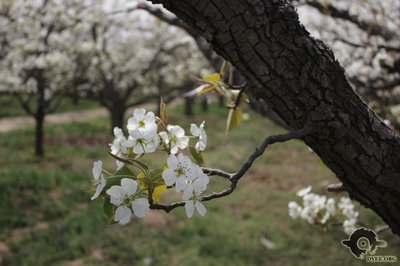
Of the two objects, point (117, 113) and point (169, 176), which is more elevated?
point (169, 176)

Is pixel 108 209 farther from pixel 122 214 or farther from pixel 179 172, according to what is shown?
Answer: pixel 179 172

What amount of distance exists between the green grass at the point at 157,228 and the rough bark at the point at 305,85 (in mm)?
2942

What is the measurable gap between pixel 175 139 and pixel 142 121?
A: 77mm

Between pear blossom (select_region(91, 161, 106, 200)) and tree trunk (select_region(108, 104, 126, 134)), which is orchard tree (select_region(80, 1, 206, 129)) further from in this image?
pear blossom (select_region(91, 161, 106, 200))

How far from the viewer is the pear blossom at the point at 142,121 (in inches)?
33.2

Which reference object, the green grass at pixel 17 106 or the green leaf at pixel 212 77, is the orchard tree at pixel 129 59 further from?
the green leaf at pixel 212 77

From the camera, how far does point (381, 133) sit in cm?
91

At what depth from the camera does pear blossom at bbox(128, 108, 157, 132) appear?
843mm

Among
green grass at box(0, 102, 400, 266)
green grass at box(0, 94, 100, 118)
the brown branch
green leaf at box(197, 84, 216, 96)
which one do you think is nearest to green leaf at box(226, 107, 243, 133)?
green leaf at box(197, 84, 216, 96)

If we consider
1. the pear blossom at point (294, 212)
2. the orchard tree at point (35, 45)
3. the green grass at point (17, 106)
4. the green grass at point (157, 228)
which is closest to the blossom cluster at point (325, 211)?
the pear blossom at point (294, 212)

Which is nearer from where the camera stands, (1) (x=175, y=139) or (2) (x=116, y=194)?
(2) (x=116, y=194)

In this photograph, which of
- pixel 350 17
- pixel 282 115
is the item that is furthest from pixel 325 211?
pixel 350 17

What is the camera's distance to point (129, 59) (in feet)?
40.1

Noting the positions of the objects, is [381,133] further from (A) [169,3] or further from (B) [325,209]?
(B) [325,209]
